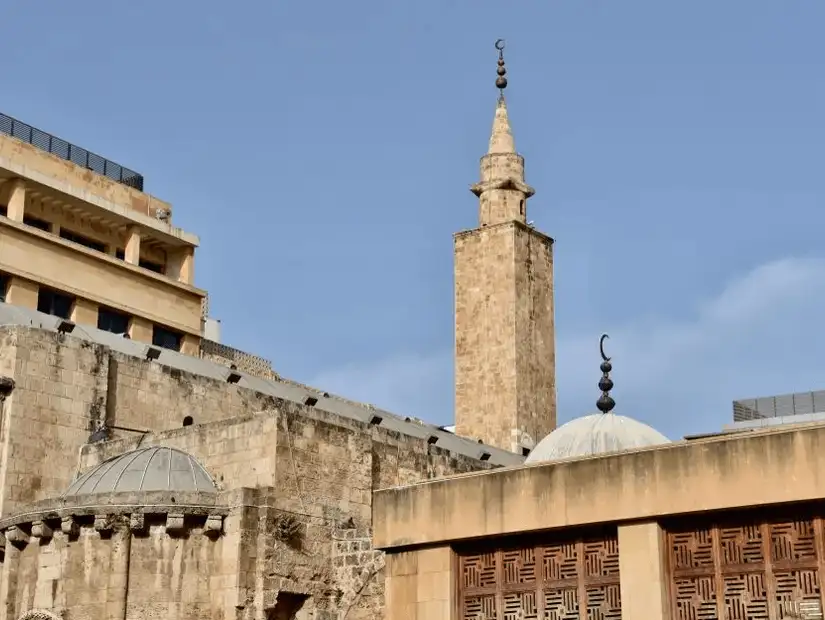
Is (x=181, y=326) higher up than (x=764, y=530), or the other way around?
(x=181, y=326)

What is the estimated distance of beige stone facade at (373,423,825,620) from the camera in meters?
14.6

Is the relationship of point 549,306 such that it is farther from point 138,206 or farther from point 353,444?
point 353,444

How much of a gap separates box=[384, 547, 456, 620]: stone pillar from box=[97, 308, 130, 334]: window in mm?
22757

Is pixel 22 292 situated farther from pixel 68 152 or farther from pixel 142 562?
pixel 142 562

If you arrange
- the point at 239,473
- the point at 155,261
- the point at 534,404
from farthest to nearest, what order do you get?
the point at 155,261 < the point at 534,404 < the point at 239,473

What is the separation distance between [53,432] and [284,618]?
6.01 meters

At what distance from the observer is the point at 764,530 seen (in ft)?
48.4

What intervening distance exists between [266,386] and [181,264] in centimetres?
1382

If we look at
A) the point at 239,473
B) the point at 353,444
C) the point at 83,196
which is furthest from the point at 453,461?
the point at 83,196

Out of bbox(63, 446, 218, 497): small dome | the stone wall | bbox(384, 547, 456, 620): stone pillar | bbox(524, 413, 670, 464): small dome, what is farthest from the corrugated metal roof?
bbox(384, 547, 456, 620): stone pillar

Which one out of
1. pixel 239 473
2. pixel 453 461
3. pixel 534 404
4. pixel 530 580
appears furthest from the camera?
pixel 534 404

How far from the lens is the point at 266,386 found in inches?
1195

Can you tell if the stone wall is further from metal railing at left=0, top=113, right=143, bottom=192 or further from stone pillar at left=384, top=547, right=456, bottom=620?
metal railing at left=0, top=113, right=143, bottom=192

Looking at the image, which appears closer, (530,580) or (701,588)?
(701,588)
